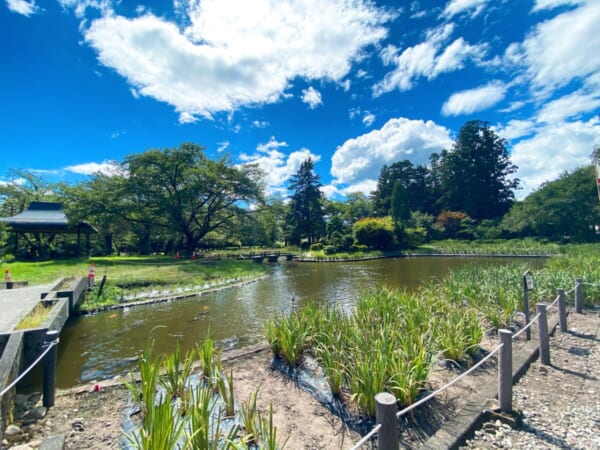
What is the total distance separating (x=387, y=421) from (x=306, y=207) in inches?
1165

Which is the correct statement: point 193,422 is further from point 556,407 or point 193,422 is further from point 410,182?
point 410,182

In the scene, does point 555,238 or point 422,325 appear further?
point 555,238

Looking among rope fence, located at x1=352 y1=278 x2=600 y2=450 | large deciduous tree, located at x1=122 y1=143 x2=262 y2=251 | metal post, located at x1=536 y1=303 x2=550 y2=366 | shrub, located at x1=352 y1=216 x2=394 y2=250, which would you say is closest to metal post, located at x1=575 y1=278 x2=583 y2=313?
rope fence, located at x1=352 y1=278 x2=600 y2=450

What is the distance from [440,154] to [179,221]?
4058 centimetres

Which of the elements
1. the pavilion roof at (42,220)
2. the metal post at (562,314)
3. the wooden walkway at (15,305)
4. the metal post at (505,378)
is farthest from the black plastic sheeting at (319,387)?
the pavilion roof at (42,220)

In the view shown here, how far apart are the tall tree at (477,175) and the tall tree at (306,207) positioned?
19.6m

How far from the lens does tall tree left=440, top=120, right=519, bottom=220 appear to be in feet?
117

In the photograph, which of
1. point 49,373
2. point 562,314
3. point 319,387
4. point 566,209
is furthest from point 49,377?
point 566,209

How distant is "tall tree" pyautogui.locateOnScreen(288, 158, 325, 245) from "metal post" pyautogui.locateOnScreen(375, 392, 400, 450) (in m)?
28.6

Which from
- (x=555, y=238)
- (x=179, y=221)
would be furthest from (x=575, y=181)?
(x=179, y=221)

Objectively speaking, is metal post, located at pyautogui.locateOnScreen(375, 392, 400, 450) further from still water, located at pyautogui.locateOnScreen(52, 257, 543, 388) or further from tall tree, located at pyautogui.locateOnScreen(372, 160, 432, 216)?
tall tree, located at pyautogui.locateOnScreen(372, 160, 432, 216)

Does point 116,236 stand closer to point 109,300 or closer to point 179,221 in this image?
point 179,221

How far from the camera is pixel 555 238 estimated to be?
23781mm

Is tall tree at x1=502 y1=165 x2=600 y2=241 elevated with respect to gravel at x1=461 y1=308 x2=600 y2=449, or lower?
elevated
